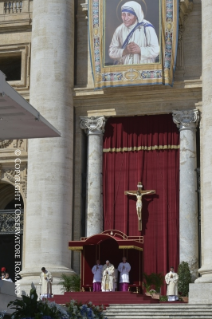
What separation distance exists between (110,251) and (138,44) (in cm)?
821

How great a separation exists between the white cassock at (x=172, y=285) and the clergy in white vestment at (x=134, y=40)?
8410 millimetres

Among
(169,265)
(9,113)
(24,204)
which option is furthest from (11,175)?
(9,113)

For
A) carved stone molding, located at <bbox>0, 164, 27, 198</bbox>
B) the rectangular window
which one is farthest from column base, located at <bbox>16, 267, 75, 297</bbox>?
the rectangular window

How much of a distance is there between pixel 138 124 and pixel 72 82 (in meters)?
3.20

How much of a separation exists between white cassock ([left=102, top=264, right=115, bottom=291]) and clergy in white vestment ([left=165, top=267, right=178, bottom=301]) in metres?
1.90

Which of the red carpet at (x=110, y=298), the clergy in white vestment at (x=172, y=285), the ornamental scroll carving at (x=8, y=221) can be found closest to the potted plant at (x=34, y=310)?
the red carpet at (x=110, y=298)

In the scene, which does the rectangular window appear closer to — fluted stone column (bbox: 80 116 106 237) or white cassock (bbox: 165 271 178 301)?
fluted stone column (bbox: 80 116 106 237)

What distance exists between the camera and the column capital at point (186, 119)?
91.9 ft

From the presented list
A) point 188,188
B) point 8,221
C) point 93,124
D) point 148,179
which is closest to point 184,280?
point 188,188

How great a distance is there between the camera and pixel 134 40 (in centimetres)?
2856

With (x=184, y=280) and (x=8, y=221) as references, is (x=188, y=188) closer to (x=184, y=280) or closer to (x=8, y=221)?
(x=184, y=280)

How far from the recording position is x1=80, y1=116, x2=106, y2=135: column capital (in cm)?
2906

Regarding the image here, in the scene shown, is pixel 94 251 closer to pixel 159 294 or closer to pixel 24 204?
pixel 159 294

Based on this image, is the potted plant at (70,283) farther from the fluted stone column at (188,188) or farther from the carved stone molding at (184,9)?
the carved stone molding at (184,9)
